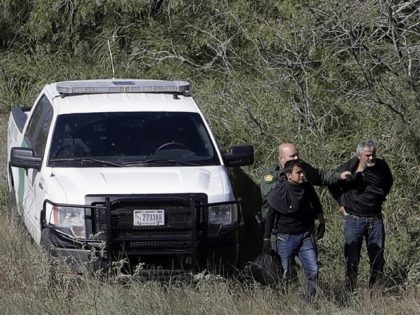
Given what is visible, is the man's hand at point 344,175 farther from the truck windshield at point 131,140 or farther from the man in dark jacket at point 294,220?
the truck windshield at point 131,140

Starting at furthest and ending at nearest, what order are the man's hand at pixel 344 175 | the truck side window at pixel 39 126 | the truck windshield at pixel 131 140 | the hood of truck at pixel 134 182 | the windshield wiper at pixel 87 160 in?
1. the truck side window at pixel 39 126
2. the truck windshield at pixel 131 140
3. the windshield wiper at pixel 87 160
4. the man's hand at pixel 344 175
5. the hood of truck at pixel 134 182

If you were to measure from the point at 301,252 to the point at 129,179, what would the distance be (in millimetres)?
1591

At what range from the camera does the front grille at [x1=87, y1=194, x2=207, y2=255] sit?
25.1 ft

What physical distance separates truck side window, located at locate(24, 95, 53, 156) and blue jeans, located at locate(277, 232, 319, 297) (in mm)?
2567

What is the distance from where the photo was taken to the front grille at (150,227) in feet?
25.1

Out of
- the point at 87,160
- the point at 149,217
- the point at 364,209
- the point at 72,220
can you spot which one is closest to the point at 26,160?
the point at 87,160

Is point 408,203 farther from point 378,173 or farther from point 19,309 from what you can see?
point 19,309

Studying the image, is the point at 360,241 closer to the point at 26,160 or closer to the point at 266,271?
the point at 266,271

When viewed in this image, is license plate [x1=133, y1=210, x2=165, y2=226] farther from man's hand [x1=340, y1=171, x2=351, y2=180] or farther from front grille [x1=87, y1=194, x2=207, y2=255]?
man's hand [x1=340, y1=171, x2=351, y2=180]

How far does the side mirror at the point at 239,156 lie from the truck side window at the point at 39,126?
1737mm

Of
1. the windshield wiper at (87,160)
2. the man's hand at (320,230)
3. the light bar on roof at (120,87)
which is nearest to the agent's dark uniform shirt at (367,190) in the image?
the man's hand at (320,230)

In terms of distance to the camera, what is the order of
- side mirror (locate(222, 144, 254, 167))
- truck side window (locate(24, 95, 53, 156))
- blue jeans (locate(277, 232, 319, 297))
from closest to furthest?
1. blue jeans (locate(277, 232, 319, 297))
2. side mirror (locate(222, 144, 254, 167))
3. truck side window (locate(24, 95, 53, 156))

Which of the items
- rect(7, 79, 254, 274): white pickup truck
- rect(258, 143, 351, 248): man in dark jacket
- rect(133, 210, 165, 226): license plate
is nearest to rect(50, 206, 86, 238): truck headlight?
rect(7, 79, 254, 274): white pickup truck

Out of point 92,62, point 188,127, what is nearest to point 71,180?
point 188,127
